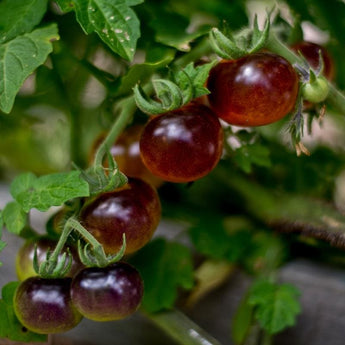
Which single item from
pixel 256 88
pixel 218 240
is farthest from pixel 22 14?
pixel 218 240

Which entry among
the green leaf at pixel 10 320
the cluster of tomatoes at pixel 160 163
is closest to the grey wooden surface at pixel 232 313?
the green leaf at pixel 10 320

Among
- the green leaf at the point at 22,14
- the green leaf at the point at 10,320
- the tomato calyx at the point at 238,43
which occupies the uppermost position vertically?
the tomato calyx at the point at 238,43

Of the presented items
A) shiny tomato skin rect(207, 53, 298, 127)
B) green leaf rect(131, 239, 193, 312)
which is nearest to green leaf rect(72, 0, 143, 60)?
shiny tomato skin rect(207, 53, 298, 127)

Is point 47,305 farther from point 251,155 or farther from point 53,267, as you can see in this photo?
point 251,155

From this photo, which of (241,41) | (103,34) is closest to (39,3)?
(103,34)

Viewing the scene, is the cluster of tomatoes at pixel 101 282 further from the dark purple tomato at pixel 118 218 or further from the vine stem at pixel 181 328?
the vine stem at pixel 181 328

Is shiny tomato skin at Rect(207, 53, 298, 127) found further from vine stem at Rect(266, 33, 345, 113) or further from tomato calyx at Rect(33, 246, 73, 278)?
tomato calyx at Rect(33, 246, 73, 278)

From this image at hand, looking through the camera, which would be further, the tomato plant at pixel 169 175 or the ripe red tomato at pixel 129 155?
the ripe red tomato at pixel 129 155

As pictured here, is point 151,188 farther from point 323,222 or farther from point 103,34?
point 323,222
